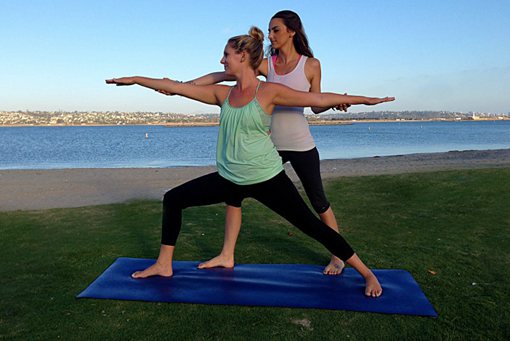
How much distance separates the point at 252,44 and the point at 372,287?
2.15 meters

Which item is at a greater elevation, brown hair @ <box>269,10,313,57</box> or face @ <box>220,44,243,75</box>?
brown hair @ <box>269,10,313,57</box>

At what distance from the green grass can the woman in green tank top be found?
68cm

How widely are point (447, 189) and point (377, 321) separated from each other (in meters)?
6.56

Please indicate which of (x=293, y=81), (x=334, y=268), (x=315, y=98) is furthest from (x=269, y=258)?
(x=315, y=98)

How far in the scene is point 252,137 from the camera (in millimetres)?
3713

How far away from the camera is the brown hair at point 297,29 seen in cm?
418

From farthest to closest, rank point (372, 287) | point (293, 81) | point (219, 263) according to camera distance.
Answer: point (219, 263) < point (293, 81) < point (372, 287)

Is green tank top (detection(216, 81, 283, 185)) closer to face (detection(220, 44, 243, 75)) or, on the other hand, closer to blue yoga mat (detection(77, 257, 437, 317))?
face (detection(220, 44, 243, 75))

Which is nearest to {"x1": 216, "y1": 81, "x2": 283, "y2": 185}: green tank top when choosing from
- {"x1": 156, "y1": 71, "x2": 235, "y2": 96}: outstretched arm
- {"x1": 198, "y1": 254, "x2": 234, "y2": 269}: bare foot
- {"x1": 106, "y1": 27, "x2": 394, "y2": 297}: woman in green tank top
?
{"x1": 106, "y1": 27, "x2": 394, "y2": 297}: woman in green tank top

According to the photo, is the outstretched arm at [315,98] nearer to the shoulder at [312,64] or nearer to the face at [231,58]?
the face at [231,58]

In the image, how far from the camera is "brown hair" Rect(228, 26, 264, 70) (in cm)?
373

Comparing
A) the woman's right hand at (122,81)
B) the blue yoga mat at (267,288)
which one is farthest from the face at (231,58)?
the blue yoga mat at (267,288)

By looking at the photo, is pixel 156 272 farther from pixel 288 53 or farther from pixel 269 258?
pixel 288 53

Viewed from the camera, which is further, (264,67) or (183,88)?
(264,67)
